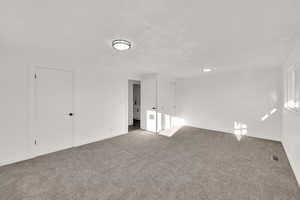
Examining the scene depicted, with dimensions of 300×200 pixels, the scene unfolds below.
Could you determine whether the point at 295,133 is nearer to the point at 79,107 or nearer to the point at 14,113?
the point at 79,107

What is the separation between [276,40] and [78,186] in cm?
386

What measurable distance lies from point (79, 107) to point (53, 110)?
62 centimetres

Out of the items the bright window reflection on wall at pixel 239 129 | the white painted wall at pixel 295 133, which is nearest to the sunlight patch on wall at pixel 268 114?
the bright window reflection on wall at pixel 239 129

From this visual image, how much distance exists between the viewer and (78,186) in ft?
6.55

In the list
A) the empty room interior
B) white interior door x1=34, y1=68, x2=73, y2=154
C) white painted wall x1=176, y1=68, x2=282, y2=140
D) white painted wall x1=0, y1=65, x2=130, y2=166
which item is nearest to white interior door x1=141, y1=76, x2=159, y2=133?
the empty room interior

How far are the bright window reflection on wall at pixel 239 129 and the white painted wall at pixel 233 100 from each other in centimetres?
10

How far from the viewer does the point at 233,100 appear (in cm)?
484

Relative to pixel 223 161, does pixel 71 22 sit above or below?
above

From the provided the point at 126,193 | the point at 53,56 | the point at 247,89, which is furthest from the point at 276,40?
the point at 53,56

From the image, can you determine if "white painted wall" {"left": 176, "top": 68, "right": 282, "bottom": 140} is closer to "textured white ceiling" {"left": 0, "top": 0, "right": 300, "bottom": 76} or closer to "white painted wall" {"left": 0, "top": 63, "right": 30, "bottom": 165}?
"textured white ceiling" {"left": 0, "top": 0, "right": 300, "bottom": 76}

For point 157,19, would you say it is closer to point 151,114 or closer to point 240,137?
point 151,114

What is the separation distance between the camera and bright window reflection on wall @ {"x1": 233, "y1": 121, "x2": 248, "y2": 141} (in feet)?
15.0

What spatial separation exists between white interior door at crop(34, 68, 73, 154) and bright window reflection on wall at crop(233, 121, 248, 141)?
543 cm

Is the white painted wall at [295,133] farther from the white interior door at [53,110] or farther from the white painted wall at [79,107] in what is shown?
the white interior door at [53,110]
